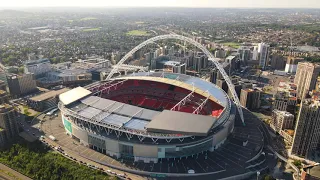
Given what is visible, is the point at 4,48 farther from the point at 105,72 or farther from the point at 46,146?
the point at 46,146

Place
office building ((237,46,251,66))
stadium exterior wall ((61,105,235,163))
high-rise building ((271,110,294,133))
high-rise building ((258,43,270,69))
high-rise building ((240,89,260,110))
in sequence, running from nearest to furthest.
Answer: stadium exterior wall ((61,105,235,163)), high-rise building ((271,110,294,133)), high-rise building ((240,89,260,110)), high-rise building ((258,43,270,69)), office building ((237,46,251,66))

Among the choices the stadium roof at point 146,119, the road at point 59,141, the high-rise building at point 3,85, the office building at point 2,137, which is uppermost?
the stadium roof at point 146,119

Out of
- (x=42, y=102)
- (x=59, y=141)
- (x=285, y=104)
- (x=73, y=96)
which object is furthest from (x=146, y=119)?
(x=285, y=104)

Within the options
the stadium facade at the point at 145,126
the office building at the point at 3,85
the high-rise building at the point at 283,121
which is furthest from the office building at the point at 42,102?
the high-rise building at the point at 283,121

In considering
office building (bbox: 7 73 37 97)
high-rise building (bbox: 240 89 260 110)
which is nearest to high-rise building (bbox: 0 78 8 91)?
office building (bbox: 7 73 37 97)

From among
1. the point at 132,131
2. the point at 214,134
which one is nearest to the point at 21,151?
the point at 132,131

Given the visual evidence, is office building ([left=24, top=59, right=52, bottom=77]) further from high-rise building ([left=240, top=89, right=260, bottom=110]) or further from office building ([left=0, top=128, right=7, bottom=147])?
high-rise building ([left=240, top=89, right=260, bottom=110])

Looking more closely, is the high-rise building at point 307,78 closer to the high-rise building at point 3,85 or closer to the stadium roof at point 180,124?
the stadium roof at point 180,124
